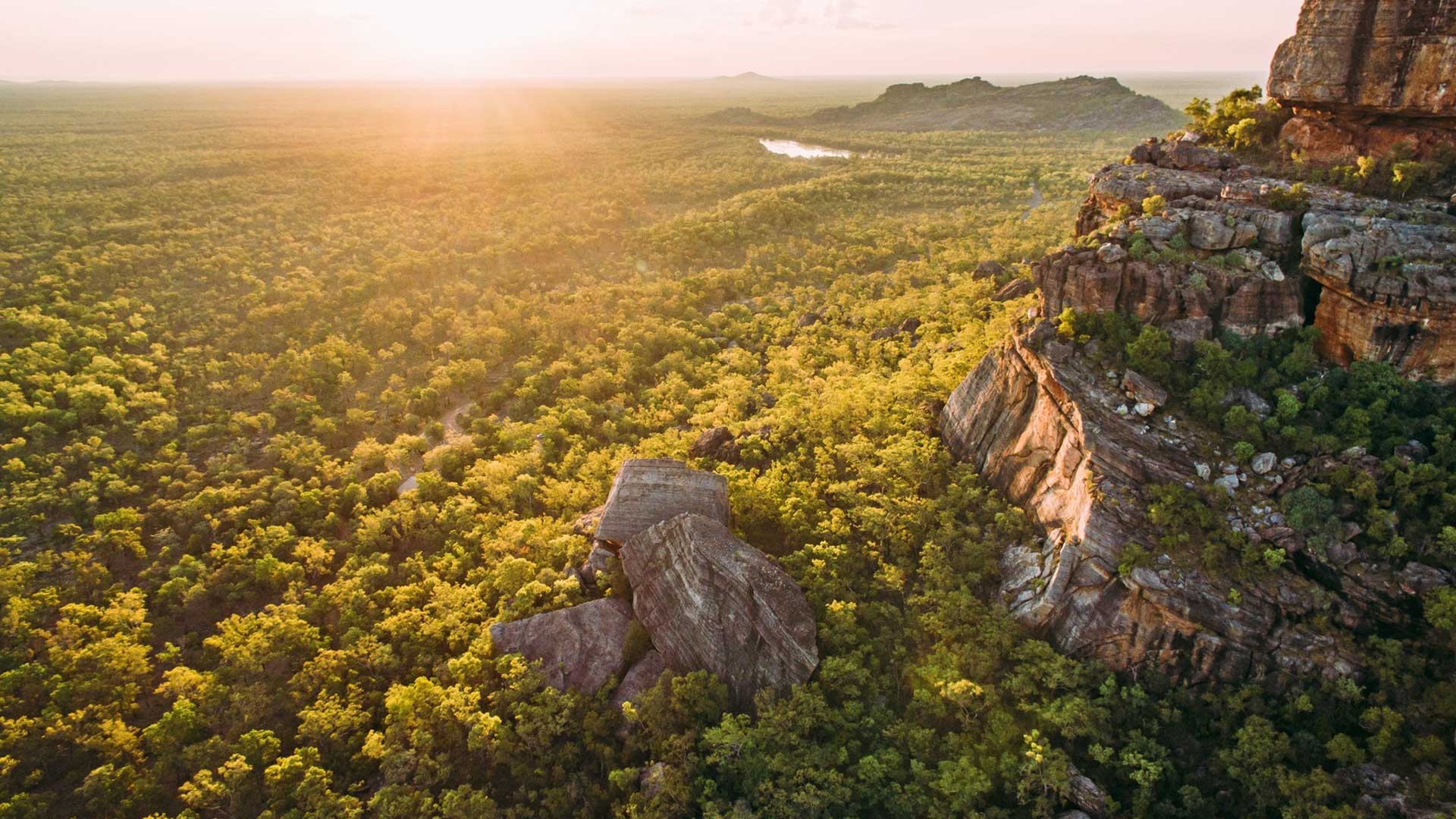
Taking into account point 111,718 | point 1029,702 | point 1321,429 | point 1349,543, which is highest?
point 1321,429

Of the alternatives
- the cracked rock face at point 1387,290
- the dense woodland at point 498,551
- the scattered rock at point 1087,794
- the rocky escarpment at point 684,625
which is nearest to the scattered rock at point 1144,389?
the dense woodland at point 498,551

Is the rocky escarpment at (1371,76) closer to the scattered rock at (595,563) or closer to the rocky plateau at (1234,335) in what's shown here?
the rocky plateau at (1234,335)

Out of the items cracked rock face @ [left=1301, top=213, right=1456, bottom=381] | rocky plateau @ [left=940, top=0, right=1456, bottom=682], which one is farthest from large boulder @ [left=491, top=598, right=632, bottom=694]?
cracked rock face @ [left=1301, top=213, right=1456, bottom=381]

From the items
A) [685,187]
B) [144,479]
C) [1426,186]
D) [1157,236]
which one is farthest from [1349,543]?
[685,187]

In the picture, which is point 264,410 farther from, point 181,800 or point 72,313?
point 181,800

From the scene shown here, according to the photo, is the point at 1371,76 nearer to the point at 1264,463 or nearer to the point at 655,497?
the point at 1264,463

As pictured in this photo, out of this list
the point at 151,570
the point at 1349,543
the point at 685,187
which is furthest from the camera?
the point at 685,187

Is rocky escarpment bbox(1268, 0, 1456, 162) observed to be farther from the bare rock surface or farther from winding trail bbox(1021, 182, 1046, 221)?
winding trail bbox(1021, 182, 1046, 221)
